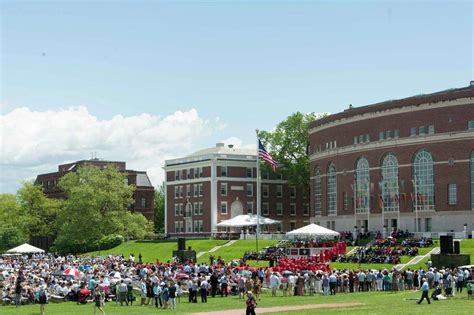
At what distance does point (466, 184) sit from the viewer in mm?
80125

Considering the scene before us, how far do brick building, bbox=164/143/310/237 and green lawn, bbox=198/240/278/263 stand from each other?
25.7 meters

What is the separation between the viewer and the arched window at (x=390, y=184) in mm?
86875

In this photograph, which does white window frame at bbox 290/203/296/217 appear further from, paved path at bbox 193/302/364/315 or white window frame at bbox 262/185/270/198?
paved path at bbox 193/302/364/315

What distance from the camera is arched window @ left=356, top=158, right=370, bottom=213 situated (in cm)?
9076

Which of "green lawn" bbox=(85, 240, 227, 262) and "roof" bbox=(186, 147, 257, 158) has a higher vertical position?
"roof" bbox=(186, 147, 257, 158)

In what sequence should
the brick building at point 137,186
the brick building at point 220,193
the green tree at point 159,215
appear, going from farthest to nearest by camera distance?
1. the green tree at point 159,215
2. the brick building at point 137,186
3. the brick building at point 220,193

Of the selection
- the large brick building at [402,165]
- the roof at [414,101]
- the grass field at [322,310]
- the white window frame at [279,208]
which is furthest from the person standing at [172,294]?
the white window frame at [279,208]

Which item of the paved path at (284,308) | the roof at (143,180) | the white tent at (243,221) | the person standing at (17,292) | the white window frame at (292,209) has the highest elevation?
the roof at (143,180)

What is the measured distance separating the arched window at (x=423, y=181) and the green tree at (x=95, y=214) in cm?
4481

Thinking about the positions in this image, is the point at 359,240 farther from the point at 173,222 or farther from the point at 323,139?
the point at 173,222

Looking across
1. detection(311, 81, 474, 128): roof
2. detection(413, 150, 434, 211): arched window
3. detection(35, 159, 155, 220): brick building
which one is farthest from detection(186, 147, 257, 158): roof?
detection(413, 150, 434, 211): arched window

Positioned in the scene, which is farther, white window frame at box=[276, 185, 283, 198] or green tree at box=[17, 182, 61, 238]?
green tree at box=[17, 182, 61, 238]

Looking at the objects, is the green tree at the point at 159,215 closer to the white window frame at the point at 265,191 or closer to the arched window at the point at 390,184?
the white window frame at the point at 265,191

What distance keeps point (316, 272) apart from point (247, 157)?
72.7 meters
